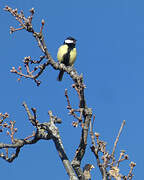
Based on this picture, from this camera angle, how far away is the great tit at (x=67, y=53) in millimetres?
11070

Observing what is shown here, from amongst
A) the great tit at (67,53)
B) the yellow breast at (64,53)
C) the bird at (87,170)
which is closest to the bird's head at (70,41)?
the great tit at (67,53)

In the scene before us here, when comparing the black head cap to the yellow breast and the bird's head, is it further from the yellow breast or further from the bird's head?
the yellow breast

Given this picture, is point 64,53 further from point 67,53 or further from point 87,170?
Answer: point 87,170

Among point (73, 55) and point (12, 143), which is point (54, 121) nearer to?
point (12, 143)

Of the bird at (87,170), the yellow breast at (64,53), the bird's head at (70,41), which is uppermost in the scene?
the bird's head at (70,41)

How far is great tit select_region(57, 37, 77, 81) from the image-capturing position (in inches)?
436

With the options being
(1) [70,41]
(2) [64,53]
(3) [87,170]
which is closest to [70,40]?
(1) [70,41]

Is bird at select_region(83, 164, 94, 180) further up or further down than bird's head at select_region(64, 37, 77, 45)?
further down

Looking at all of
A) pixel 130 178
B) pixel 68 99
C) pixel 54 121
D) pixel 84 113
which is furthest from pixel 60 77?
pixel 130 178

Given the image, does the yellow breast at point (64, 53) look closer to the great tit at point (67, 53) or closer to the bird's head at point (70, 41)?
the great tit at point (67, 53)

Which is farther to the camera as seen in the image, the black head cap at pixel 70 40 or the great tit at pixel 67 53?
the black head cap at pixel 70 40

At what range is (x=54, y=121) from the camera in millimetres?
6637

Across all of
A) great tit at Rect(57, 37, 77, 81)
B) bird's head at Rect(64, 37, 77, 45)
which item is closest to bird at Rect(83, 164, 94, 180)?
great tit at Rect(57, 37, 77, 81)

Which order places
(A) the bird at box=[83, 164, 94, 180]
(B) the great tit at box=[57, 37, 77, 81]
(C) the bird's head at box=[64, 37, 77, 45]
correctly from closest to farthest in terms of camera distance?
(A) the bird at box=[83, 164, 94, 180], (B) the great tit at box=[57, 37, 77, 81], (C) the bird's head at box=[64, 37, 77, 45]
